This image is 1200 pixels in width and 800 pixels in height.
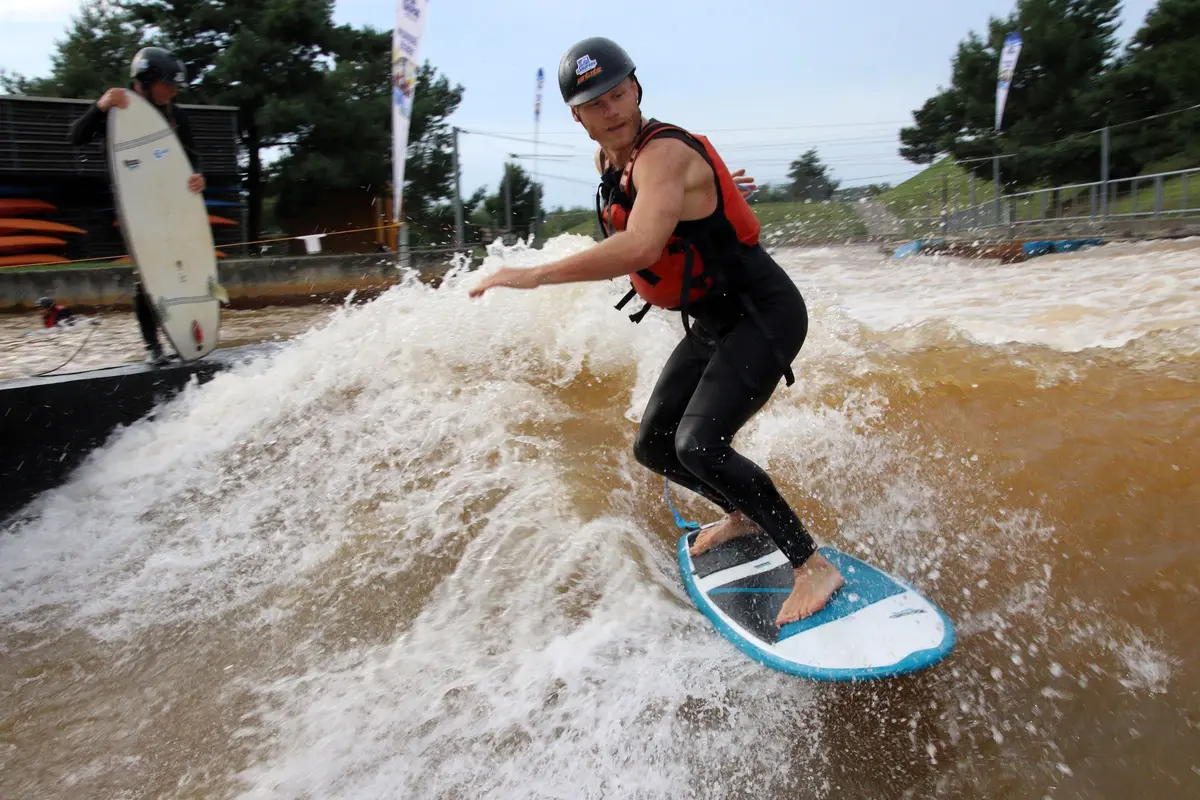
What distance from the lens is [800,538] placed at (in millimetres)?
2756

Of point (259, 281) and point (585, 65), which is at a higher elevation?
point (585, 65)

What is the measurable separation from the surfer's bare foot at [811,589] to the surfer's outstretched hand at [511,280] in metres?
1.35

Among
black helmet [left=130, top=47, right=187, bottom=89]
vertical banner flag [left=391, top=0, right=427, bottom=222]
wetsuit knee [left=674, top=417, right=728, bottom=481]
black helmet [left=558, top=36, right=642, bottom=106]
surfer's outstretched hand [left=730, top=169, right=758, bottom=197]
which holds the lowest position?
wetsuit knee [left=674, top=417, right=728, bottom=481]

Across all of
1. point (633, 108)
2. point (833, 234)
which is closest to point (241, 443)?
point (633, 108)

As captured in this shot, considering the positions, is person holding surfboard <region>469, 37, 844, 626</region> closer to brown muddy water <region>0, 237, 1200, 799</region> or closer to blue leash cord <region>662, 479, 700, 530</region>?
brown muddy water <region>0, 237, 1200, 799</region>

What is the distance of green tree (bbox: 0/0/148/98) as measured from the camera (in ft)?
67.1

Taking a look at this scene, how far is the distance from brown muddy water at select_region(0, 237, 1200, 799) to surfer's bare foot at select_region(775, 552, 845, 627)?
0.23 m

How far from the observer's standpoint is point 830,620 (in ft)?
8.63

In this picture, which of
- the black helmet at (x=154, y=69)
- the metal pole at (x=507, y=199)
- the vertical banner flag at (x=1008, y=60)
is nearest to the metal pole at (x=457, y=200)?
the metal pole at (x=507, y=199)

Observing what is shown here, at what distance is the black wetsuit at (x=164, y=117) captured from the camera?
16.1 feet

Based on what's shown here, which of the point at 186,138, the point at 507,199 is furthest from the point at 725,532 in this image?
the point at 507,199

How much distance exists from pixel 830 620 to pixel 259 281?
1161cm

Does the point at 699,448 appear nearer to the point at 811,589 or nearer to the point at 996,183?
the point at 811,589

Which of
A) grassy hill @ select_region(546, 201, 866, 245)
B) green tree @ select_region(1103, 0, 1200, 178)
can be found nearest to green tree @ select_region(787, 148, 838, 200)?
grassy hill @ select_region(546, 201, 866, 245)
